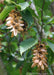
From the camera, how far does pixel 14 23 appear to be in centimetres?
58

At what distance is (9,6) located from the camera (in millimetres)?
611

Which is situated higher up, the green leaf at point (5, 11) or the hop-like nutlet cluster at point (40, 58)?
the green leaf at point (5, 11)

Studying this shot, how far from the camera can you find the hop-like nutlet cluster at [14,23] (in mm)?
573

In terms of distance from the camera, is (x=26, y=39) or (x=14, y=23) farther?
(x=26, y=39)

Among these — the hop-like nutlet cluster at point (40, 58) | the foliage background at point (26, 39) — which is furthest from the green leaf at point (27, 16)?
the hop-like nutlet cluster at point (40, 58)

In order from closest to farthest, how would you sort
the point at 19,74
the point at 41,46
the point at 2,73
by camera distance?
the point at 2,73 < the point at 41,46 < the point at 19,74

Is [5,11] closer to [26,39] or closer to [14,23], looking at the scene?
[14,23]

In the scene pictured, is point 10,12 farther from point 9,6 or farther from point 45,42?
point 45,42

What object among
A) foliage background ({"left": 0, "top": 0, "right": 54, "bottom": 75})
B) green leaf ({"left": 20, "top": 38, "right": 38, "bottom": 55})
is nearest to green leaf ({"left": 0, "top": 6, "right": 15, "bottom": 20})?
foliage background ({"left": 0, "top": 0, "right": 54, "bottom": 75})

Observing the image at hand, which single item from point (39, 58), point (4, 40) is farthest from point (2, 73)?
point (4, 40)

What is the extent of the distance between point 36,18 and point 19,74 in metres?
0.43

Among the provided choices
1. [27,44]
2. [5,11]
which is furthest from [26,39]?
[5,11]

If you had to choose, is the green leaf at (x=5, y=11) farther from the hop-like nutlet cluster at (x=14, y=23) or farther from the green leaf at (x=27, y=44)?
the green leaf at (x=27, y=44)

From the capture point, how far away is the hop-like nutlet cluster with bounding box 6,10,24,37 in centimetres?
57
